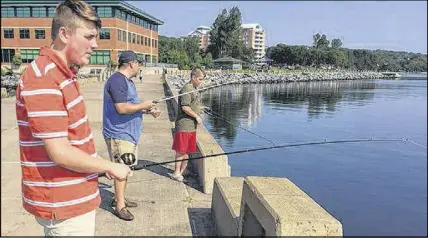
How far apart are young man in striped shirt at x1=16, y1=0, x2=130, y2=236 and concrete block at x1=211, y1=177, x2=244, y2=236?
1.75 metres

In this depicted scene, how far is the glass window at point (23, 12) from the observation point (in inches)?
2218

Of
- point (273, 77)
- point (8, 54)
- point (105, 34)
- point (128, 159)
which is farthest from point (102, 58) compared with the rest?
point (128, 159)

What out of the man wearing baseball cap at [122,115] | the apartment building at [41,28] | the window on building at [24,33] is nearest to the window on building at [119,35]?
the apartment building at [41,28]

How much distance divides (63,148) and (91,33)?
643mm

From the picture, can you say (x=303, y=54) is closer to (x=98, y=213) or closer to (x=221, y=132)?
(x=221, y=132)

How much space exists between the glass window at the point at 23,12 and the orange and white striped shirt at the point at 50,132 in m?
61.3

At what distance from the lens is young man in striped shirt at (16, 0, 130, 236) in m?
1.95

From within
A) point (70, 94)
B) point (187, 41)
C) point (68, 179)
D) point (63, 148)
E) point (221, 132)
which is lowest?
point (221, 132)

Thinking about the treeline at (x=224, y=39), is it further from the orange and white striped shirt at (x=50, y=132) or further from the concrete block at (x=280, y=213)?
the orange and white striped shirt at (x=50, y=132)

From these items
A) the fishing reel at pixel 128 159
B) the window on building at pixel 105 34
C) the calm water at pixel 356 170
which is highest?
the window on building at pixel 105 34

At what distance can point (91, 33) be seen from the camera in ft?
7.18

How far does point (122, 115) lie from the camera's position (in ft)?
14.5

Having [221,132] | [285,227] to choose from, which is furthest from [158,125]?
[285,227]

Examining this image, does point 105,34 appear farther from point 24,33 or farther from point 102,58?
point 24,33
